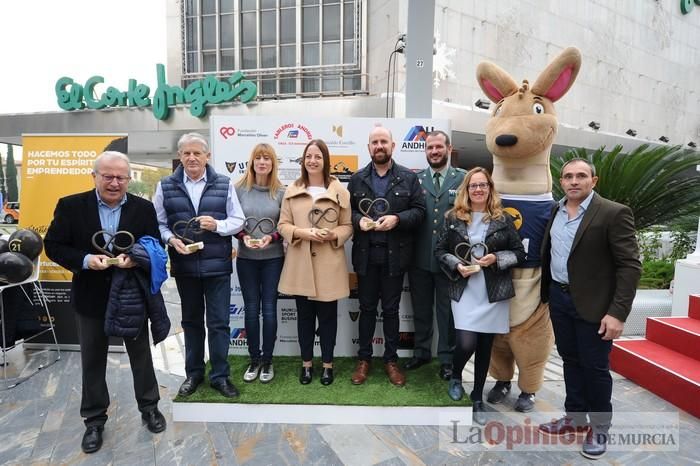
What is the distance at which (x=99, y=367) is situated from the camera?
258cm

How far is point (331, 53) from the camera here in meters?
14.7

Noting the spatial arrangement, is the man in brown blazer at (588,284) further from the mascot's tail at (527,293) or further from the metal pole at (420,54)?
the metal pole at (420,54)

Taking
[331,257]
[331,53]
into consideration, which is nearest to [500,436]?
[331,257]

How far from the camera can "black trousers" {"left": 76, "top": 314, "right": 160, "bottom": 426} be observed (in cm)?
251

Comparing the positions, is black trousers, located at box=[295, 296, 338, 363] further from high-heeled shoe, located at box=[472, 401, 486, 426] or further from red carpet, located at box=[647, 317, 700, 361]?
red carpet, located at box=[647, 317, 700, 361]

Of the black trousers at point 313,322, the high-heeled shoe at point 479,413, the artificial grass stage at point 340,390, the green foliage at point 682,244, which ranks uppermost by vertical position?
the green foliage at point 682,244

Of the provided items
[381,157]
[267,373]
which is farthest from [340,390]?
[381,157]

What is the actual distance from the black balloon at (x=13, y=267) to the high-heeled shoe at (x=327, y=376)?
275 cm

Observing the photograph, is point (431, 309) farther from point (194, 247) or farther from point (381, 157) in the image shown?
point (194, 247)

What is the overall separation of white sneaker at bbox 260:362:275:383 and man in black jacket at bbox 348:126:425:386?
623mm

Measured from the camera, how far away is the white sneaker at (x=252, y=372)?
10.1ft

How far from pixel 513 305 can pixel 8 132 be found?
19.1 meters

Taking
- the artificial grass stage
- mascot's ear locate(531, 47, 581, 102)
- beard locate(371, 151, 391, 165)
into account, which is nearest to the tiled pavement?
the artificial grass stage

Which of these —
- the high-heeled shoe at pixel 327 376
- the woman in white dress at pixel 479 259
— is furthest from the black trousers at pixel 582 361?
the high-heeled shoe at pixel 327 376
